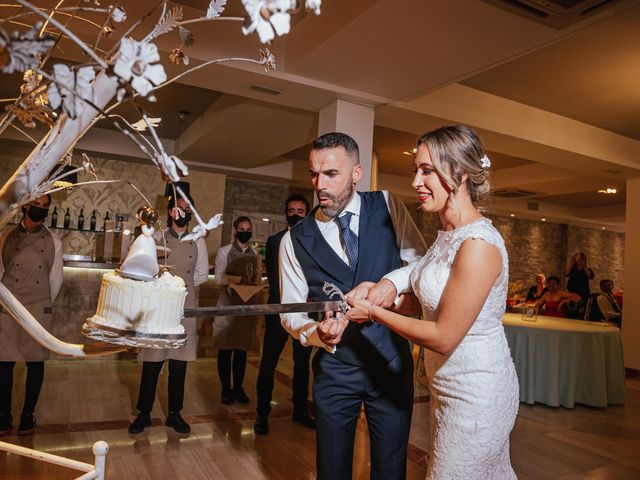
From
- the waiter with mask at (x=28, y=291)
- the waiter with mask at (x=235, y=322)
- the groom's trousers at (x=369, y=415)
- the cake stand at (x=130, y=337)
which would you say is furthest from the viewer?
the waiter with mask at (x=235, y=322)

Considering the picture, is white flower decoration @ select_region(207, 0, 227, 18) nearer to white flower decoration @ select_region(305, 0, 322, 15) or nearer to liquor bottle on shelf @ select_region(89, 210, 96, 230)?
white flower decoration @ select_region(305, 0, 322, 15)

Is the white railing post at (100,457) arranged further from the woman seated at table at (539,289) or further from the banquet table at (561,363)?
the woman seated at table at (539,289)

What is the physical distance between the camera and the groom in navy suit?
5.90 ft

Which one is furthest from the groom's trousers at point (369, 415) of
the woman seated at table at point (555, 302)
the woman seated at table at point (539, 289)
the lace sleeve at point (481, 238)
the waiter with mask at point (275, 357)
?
the woman seated at table at point (539, 289)

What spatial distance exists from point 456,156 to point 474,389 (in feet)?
2.28

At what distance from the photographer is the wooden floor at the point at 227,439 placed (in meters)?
3.00

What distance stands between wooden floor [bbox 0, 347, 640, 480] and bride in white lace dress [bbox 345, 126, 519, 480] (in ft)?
5.76

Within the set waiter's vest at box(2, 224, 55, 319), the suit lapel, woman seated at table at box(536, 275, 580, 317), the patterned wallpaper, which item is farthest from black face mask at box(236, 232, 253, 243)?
woman seated at table at box(536, 275, 580, 317)

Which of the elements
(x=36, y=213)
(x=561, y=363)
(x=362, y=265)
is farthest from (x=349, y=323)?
(x=561, y=363)

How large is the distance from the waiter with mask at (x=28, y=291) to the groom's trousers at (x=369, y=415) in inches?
103

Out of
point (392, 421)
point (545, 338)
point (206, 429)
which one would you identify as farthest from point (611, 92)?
point (206, 429)

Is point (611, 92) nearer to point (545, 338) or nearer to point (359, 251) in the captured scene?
point (545, 338)

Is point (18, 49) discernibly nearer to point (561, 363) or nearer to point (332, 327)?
point (332, 327)

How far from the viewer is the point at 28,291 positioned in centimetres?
356
